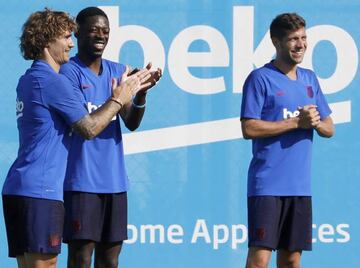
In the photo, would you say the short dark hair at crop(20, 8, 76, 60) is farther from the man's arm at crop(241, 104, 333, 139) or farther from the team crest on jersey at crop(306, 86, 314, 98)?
the team crest on jersey at crop(306, 86, 314, 98)

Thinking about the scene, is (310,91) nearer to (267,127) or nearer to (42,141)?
(267,127)

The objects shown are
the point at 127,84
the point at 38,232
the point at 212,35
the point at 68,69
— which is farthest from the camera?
the point at 212,35

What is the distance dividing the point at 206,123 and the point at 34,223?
2148mm

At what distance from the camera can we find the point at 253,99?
5348mm

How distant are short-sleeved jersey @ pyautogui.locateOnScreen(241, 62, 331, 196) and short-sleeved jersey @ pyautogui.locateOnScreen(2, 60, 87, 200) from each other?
113 centimetres

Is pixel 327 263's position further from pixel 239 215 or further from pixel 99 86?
pixel 99 86

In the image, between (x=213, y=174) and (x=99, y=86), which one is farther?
(x=213, y=174)

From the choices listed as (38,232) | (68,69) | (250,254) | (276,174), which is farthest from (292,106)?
(38,232)

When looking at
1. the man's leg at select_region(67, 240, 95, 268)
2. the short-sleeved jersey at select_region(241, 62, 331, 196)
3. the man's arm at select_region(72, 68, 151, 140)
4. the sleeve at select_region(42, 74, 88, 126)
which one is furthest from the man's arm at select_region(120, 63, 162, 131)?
the sleeve at select_region(42, 74, 88, 126)

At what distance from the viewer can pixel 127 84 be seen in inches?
192

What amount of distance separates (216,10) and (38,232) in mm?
2421

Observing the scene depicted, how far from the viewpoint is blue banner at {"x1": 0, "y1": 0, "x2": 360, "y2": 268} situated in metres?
6.49

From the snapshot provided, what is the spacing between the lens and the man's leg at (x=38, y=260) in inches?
179

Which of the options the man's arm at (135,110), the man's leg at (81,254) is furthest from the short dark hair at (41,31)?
the man's leg at (81,254)
